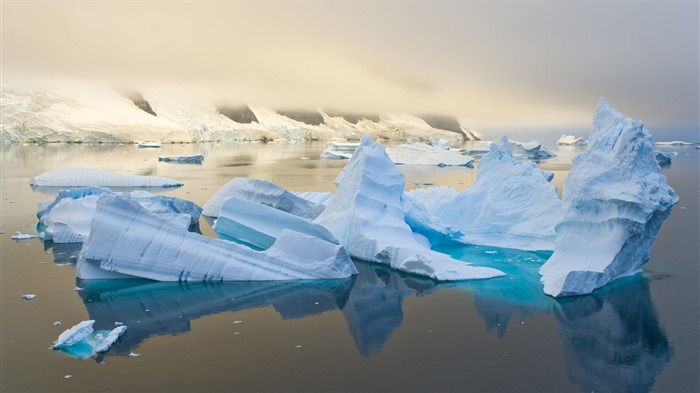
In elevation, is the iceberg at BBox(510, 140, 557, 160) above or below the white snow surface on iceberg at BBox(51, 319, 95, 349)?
below

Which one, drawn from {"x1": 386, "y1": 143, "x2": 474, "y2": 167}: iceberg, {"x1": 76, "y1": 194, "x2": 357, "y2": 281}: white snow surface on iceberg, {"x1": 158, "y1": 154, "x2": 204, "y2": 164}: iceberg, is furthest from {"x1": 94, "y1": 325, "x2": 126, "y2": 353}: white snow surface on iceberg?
{"x1": 386, "y1": 143, "x2": 474, "y2": 167}: iceberg

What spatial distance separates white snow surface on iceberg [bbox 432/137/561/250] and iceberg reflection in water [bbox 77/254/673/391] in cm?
258

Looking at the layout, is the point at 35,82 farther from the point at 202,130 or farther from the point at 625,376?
the point at 625,376

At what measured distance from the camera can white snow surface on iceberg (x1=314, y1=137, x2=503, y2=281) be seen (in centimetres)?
905

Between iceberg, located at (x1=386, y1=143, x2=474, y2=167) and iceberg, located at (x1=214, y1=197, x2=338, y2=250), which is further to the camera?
iceberg, located at (x1=386, y1=143, x2=474, y2=167)

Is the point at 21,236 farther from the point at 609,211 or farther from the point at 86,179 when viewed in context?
the point at 609,211

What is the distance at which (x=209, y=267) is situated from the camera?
840 centimetres

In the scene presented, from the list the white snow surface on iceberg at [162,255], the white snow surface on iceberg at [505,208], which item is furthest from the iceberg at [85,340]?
the white snow surface on iceberg at [505,208]

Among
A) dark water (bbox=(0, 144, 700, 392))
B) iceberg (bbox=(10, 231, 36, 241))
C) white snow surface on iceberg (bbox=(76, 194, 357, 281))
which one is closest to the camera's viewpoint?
dark water (bbox=(0, 144, 700, 392))

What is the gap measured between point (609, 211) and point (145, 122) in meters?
49.8

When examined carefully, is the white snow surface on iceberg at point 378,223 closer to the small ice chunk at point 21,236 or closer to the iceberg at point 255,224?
the iceberg at point 255,224

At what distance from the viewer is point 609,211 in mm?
8586

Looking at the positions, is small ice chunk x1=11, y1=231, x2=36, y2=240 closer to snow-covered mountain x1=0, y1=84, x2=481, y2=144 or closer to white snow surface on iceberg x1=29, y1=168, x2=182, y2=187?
white snow surface on iceberg x1=29, y1=168, x2=182, y2=187

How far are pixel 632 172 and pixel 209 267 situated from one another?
6172mm
